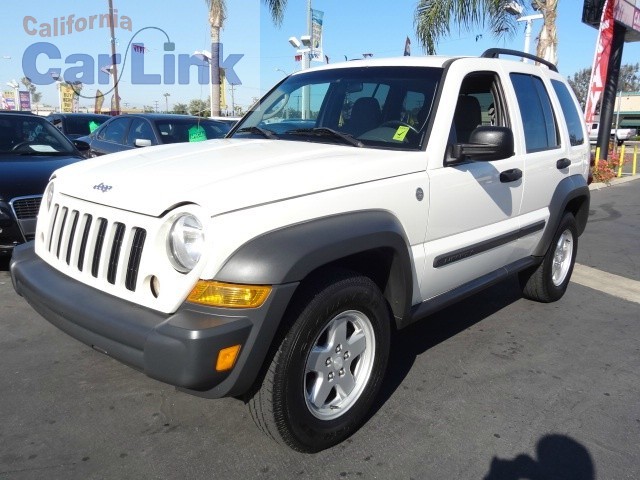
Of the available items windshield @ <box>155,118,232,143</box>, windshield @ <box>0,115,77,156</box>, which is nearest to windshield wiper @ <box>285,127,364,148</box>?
windshield @ <box>0,115,77,156</box>

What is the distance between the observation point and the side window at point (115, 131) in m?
8.34

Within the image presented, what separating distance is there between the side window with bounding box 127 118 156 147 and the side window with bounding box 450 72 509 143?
5.20 metres

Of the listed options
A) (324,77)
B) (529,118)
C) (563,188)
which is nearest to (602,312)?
→ (563,188)

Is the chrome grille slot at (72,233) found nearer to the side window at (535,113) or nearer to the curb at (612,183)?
the side window at (535,113)

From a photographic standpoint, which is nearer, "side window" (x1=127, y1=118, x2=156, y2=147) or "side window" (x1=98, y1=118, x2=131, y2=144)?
"side window" (x1=127, y1=118, x2=156, y2=147)

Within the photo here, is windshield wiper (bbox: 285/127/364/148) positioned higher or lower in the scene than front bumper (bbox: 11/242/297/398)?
higher

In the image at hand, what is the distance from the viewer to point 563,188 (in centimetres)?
445

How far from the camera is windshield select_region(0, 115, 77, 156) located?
19.6 ft

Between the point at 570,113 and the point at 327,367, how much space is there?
3521 millimetres

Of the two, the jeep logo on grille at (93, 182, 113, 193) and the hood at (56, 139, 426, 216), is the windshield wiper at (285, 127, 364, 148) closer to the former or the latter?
the hood at (56, 139, 426, 216)

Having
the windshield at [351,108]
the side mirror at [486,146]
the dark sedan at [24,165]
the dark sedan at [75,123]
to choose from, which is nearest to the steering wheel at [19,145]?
the dark sedan at [24,165]

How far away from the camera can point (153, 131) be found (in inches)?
307

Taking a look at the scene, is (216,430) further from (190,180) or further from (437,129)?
(437,129)

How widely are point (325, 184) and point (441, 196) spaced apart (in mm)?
859
